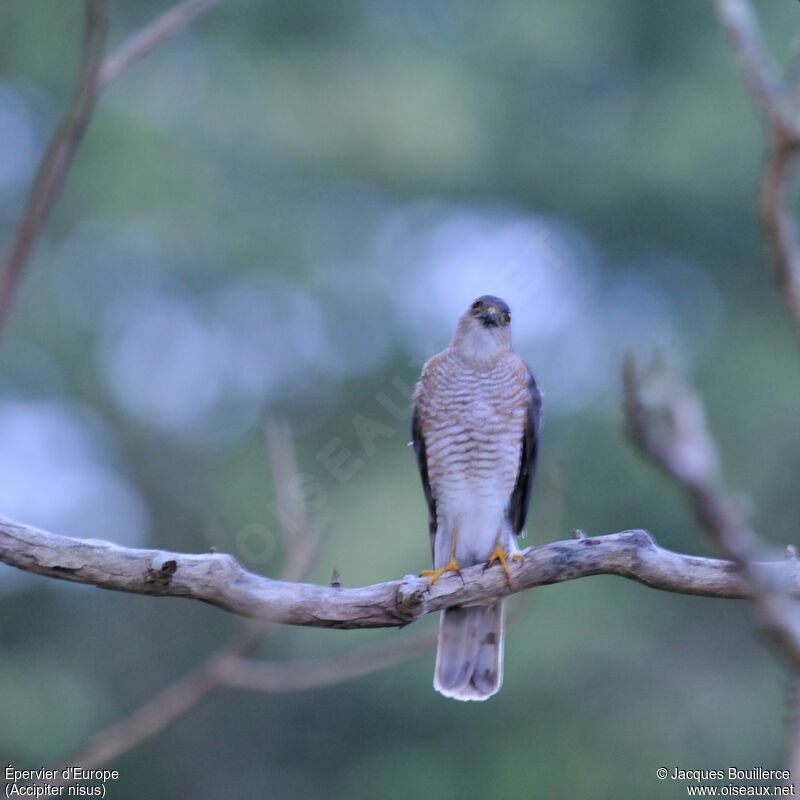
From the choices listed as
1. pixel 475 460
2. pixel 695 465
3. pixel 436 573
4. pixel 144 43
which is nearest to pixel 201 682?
pixel 695 465

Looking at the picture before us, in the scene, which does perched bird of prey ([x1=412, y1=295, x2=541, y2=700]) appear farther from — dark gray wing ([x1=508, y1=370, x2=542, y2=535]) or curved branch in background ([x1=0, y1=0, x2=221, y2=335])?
curved branch in background ([x1=0, y1=0, x2=221, y2=335])

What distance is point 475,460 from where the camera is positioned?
17.3 ft

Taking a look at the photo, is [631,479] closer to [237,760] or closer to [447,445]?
[237,760]

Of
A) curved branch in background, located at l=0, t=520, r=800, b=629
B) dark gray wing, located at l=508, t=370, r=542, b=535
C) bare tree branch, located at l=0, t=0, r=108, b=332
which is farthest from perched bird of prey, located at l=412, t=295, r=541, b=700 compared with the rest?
bare tree branch, located at l=0, t=0, r=108, b=332

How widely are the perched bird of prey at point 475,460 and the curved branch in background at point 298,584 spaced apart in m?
1.44

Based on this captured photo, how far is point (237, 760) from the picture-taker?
1123 cm

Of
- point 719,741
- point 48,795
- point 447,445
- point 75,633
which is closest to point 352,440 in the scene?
point 75,633

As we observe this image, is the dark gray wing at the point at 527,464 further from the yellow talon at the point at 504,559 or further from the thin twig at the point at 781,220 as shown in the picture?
the thin twig at the point at 781,220

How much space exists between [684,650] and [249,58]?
706 centimetres

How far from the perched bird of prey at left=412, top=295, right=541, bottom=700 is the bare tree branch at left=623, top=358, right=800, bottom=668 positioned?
3.68 metres

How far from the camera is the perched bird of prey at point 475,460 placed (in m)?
4.98

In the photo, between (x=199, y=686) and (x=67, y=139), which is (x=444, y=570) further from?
(x=67, y=139)

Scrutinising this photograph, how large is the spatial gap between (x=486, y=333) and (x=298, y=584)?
93.0 inches

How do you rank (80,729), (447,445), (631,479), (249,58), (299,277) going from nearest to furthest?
(447,445) < (80,729) < (631,479) < (299,277) < (249,58)
